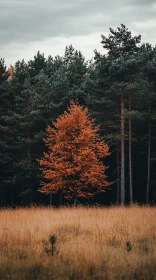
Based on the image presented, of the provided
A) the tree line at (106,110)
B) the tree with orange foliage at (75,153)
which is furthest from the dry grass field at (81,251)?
the tree line at (106,110)

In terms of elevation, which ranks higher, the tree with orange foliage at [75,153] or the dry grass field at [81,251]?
the tree with orange foliage at [75,153]

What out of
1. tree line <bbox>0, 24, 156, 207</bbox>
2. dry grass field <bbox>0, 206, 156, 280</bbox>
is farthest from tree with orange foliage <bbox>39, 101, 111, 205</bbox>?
dry grass field <bbox>0, 206, 156, 280</bbox>

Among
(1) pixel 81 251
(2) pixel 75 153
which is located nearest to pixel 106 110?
(2) pixel 75 153

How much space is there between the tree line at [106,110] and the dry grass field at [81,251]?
12.0m

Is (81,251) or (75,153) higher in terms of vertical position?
(75,153)

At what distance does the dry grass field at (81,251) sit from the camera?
5898 mm

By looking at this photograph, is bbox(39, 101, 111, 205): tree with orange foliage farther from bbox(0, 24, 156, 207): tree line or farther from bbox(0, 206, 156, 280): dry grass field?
bbox(0, 206, 156, 280): dry grass field

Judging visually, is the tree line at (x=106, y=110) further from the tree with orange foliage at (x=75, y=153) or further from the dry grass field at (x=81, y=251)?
the dry grass field at (x=81, y=251)

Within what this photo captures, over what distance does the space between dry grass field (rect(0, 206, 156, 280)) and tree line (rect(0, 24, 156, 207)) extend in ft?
39.3

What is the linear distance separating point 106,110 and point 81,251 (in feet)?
68.7

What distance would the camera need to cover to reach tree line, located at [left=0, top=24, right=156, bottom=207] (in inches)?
879

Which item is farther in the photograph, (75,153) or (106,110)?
(106,110)

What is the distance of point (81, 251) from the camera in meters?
7.22

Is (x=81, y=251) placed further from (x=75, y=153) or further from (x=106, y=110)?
(x=106, y=110)
